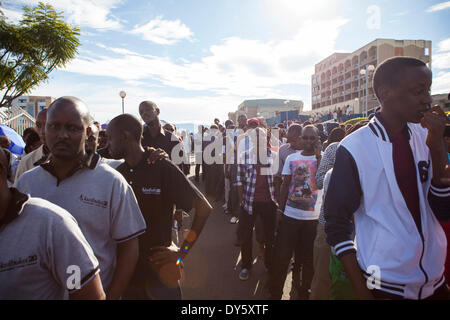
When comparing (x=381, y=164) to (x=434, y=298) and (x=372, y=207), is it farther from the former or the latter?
(x=434, y=298)

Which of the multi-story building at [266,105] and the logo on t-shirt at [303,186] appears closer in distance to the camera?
the logo on t-shirt at [303,186]

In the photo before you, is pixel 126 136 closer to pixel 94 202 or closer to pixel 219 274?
pixel 94 202

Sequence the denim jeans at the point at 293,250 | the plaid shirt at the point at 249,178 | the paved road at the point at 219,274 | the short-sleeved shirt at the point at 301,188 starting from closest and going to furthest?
the denim jeans at the point at 293,250
the short-sleeved shirt at the point at 301,188
the paved road at the point at 219,274
the plaid shirt at the point at 249,178

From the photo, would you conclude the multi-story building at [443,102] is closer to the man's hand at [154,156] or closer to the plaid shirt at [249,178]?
the man's hand at [154,156]

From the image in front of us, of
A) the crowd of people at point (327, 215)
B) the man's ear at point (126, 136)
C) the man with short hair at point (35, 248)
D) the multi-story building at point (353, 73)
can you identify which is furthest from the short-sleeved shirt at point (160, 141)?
the multi-story building at point (353, 73)

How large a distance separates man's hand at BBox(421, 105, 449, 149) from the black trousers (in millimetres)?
2942

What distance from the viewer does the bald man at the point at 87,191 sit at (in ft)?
5.54

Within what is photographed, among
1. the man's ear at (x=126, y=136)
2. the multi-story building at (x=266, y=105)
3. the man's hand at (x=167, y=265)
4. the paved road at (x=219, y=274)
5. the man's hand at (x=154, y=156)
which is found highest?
the multi-story building at (x=266, y=105)

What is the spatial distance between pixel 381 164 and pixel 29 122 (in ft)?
65.3

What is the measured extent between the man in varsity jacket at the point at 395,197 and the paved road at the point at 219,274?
2.59 meters

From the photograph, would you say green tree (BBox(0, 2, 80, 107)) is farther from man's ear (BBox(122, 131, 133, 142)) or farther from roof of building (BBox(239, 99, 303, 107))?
roof of building (BBox(239, 99, 303, 107))

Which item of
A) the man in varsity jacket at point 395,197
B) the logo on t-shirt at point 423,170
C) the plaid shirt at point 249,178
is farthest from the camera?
the plaid shirt at point 249,178

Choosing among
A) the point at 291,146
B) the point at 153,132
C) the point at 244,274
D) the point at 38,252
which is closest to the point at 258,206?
the point at 244,274
